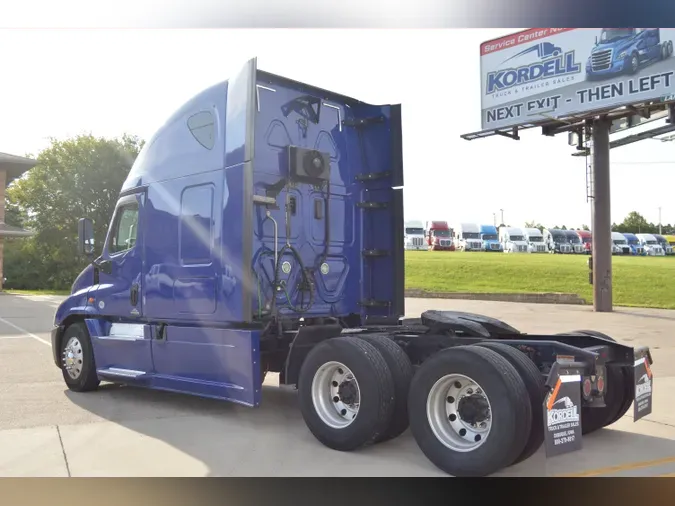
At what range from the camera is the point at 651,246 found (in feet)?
208

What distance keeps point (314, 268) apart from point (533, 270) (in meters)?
31.8

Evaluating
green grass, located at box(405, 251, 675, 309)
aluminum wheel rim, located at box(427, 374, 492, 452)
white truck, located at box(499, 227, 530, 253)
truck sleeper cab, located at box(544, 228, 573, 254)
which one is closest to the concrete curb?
green grass, located at box(405, 251, 675, 309)

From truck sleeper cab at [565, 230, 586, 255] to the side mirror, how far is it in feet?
185

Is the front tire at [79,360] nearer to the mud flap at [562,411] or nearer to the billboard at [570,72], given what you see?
the mud flap at [562,411]

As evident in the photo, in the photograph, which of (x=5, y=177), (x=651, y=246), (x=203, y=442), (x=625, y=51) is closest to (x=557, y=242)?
(x=651, y=246)

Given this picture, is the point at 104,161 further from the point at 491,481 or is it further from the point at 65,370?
the point at 491,481

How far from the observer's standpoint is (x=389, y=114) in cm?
787

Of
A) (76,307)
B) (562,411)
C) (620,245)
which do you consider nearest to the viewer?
(562,411)

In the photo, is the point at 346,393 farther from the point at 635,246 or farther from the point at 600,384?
the point at 635,246

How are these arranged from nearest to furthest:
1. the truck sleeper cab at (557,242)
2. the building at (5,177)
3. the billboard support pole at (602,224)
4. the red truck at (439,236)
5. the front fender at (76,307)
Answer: the front fender at (76,307) → the billboard support pole at (602,224) → the building at (5,177) → the red truck at (439,236) → the truck sleeper cab at (557,242)

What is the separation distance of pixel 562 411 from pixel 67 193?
153 feet

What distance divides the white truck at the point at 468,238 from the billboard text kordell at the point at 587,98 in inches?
1315

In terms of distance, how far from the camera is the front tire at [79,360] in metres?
8.36

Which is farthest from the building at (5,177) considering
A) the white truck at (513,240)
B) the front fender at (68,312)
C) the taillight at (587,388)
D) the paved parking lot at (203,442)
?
the taillight at (587,388)
